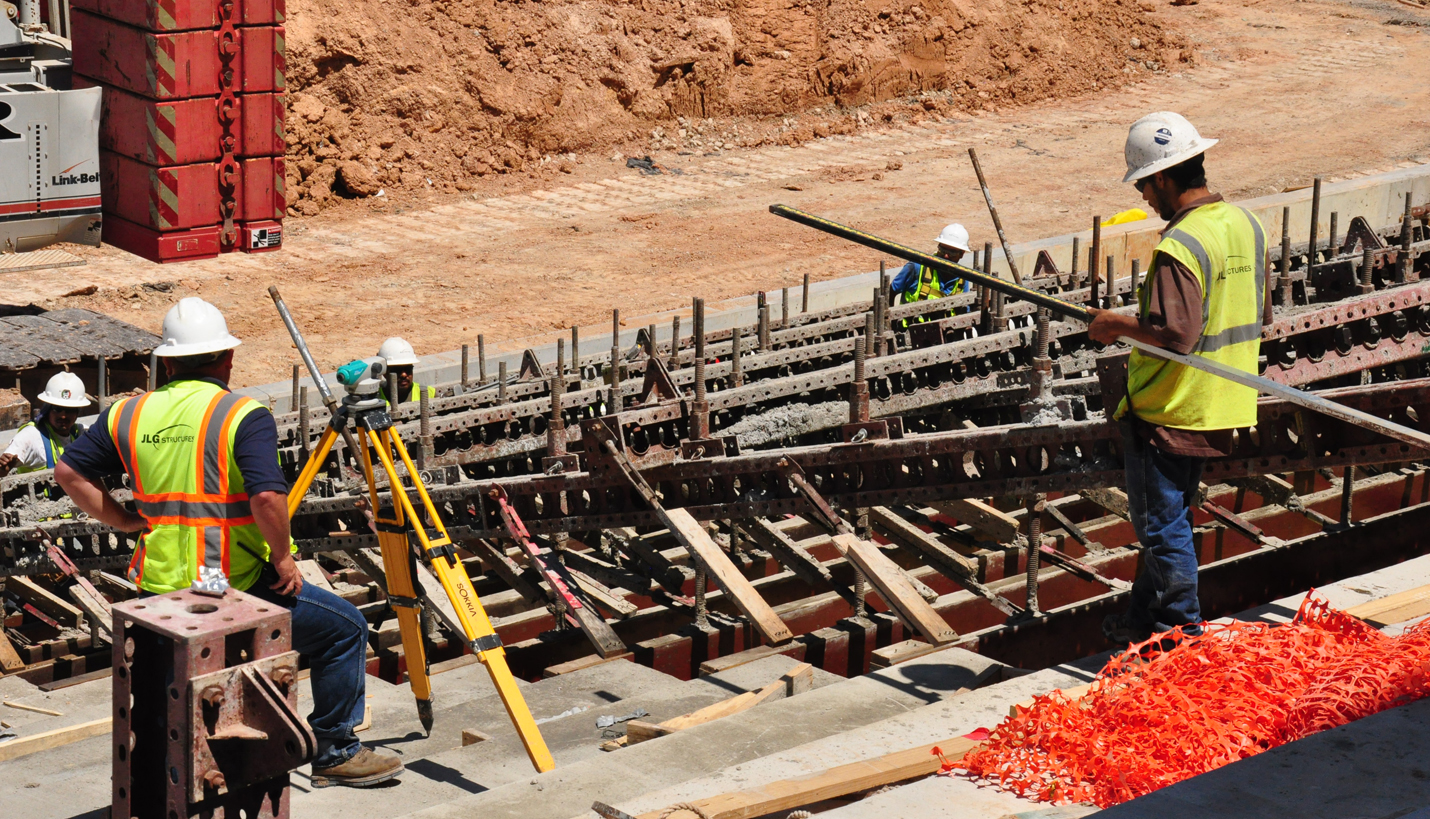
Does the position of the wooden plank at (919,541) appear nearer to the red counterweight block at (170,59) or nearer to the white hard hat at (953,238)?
the white hard hat at (953,238)

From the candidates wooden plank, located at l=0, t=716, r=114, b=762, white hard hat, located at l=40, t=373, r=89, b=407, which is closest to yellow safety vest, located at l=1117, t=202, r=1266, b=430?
wooden plank, located at l=0, t=716, r=114, b=762

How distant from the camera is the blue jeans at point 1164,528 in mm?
5992

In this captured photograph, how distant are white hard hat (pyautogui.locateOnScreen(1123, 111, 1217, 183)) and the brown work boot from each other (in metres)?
3.50

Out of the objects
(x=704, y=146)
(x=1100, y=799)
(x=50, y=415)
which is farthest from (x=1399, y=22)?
(x=1100, y=799)

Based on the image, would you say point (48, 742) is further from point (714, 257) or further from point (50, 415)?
point (714, 257)

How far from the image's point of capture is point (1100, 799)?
16.6 ft

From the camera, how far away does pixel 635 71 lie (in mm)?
25859

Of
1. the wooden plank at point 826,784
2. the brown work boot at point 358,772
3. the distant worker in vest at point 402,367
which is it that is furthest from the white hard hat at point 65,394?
the wooden plank at point 826,784

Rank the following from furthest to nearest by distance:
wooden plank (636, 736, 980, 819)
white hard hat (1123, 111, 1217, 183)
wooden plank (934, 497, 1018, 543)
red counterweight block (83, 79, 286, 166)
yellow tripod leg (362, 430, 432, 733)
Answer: red counterweight block (83, 79, 286, 166), wooden plank (934, 497, 1018, 543), yellow tripod leg (362, 430, 432, 733), white hard hat (1123, 111, 1217, 183), wooden plank (636, 736, 980, 819)

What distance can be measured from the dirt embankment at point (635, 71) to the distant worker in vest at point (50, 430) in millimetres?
11294

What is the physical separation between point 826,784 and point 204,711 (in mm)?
2049

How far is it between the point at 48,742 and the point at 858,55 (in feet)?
76.1

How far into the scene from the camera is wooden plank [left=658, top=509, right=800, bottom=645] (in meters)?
6.79

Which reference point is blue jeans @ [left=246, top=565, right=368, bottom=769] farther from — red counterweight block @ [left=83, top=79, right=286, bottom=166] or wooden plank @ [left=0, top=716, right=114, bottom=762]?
red counterweight block @ [left=83, top=79, right=286, bottom=166]
